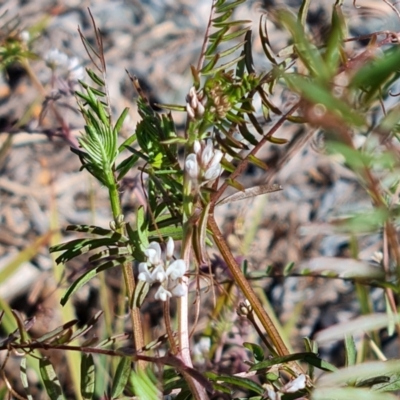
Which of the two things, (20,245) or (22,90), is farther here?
(22,90)

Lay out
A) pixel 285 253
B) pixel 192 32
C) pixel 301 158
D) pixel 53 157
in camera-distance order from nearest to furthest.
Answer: pixel 285 253
pixel 301 158
pixel 53 157
pixel 192 32

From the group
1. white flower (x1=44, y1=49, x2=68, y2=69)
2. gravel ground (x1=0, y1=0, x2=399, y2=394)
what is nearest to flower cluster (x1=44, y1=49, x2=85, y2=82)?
white flower (x1=44, y1=49, x2=68, y2=69)

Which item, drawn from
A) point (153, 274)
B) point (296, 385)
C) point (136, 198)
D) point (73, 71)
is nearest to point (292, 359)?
point (296, 385)

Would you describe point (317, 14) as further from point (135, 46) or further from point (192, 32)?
point (135, 46)

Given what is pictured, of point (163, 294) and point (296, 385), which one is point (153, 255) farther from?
point (296, 385)

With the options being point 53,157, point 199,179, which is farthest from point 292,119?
point 53,157

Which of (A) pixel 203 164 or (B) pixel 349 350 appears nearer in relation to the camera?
(A) pixel 203 164
